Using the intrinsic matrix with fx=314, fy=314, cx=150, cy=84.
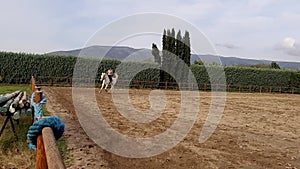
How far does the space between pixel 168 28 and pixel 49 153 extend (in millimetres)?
26847

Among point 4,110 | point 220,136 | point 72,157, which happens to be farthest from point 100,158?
point 220,136

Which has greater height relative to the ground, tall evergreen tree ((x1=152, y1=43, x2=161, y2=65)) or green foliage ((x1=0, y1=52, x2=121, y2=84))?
tall evergreen tree ((x1=152, y1=43, x2=161, y2=65))

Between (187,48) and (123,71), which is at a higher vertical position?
(187,48)

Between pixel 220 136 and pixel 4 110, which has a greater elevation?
pixel 4 110

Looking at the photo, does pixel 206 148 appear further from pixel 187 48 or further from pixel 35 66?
pixel 187 48

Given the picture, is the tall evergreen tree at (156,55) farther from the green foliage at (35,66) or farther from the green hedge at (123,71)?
the green foliage at (35,66)

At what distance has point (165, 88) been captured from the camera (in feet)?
84.9

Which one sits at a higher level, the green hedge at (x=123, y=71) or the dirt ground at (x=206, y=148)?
the green hedge at (x=123, y=71)

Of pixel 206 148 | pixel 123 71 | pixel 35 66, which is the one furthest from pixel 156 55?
pixel 206 148

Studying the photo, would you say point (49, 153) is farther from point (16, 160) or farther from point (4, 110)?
point (4, 110)

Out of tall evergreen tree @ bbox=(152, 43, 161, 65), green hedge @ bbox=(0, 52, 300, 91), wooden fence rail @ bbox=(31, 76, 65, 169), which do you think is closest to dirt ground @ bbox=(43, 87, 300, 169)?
wooden fence rail @ bbox=(31, 76, 65, 169)

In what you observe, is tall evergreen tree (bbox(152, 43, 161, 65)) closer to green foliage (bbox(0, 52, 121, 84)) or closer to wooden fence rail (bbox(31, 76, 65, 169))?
green foliage (bbox(0, 52, 121, 84))

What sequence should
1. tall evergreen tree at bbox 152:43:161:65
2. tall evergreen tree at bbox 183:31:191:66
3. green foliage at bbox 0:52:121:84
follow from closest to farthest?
green foliage at bbox 0:52:121:84
tall evergreen tree at bbox 183:31:191:66
tall evergreen tree at bbox 152:43:161:65

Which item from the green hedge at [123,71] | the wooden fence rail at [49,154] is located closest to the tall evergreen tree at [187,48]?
the green hedge at [123,71]
